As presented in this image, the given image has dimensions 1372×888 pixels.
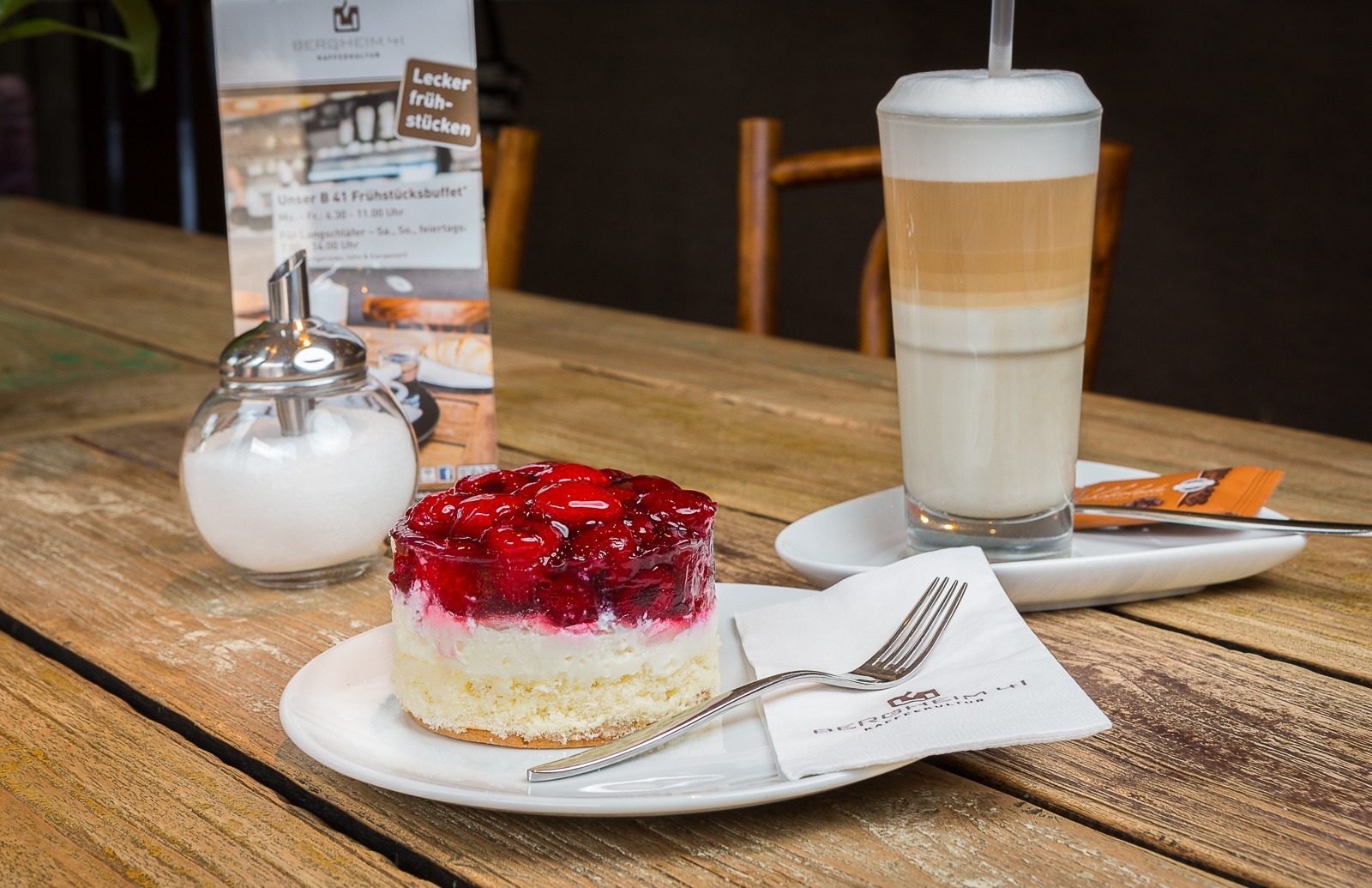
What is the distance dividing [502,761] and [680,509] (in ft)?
0.39

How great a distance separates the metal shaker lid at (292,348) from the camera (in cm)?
68

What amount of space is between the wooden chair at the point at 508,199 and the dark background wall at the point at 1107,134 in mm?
1389

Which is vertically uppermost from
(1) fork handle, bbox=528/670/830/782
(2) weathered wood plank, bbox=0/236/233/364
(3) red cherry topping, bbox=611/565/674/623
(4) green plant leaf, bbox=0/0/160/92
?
(4) green plant leaf, bbox=0/0/160/92

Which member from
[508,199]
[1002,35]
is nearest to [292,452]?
[1002,35]

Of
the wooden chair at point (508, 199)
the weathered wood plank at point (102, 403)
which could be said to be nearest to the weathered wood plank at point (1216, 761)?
the weathered wood plank at point (102, 403)

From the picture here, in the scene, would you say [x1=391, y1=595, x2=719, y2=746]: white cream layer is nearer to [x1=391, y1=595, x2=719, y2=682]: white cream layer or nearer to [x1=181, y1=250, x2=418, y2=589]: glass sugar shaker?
[x1=391, y1=595, x2=719, y2=682]: white cream layer

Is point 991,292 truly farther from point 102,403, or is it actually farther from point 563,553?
point 102,403

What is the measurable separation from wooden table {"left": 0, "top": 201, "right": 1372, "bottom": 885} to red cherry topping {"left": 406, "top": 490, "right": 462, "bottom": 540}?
10 cm

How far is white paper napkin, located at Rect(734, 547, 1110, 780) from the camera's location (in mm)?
459

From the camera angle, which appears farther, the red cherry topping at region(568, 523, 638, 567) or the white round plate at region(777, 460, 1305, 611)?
the white round plate at region(777, 460, 1305, 611)

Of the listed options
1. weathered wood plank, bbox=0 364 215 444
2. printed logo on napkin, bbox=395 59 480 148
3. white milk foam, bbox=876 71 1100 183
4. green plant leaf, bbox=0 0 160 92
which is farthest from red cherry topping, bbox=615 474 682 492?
green plant leaf, bbox=0 0 160 92

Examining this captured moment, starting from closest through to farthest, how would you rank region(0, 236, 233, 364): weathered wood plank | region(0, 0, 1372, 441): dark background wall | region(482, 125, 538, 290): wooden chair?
1. region(0, 236, 233, 364): weathered wood plank
2. region(482, 125, 538, 290): wooden chair
3. region(0, 0, 1372, 441): dark background wall

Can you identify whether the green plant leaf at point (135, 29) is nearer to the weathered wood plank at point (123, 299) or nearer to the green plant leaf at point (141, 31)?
the green plant leaf at point (141, 31)

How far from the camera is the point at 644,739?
18.6 inches
